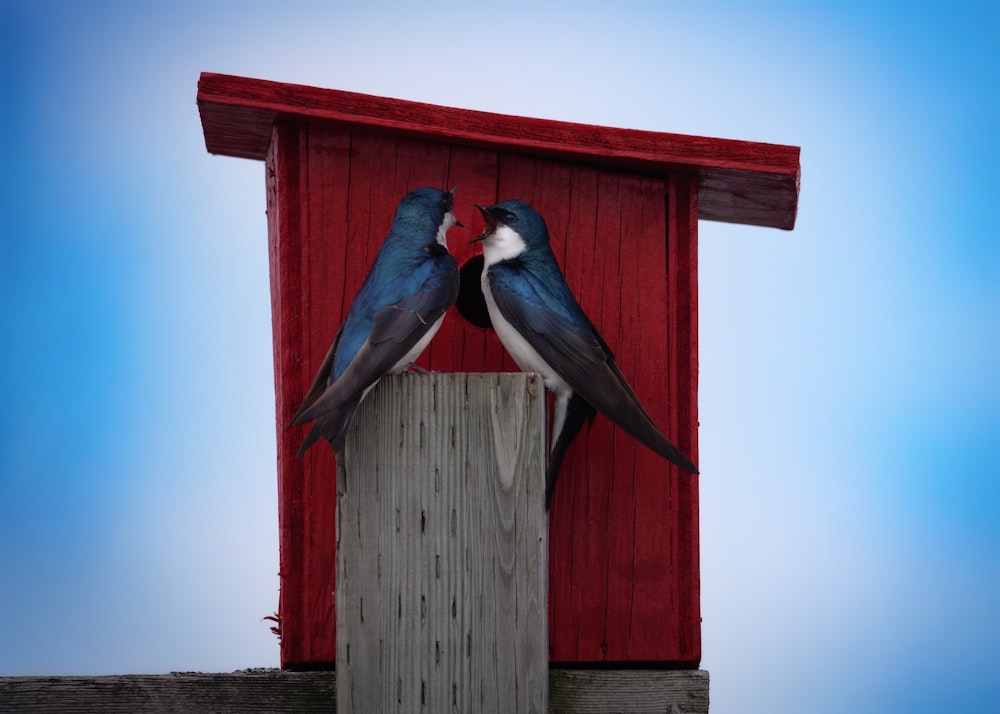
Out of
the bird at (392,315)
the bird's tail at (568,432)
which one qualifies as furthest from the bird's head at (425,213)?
the bird's tail at (568,432)

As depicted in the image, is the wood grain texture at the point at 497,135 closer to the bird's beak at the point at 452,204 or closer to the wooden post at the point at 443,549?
the bird's beak at the point at 452,204

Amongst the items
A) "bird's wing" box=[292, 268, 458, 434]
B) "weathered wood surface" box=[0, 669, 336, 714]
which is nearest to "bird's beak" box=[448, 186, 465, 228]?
"bird's wing" box=[292, 268, 458, 434]

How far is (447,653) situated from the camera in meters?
2.59

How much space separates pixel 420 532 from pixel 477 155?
1283 millimetres

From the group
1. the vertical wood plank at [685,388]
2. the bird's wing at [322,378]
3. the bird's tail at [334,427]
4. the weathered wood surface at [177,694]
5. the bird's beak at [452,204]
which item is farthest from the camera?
the vertical wood plank at [685,388]

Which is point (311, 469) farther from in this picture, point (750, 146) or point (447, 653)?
point (750, 146)

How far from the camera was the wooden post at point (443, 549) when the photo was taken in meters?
2.59

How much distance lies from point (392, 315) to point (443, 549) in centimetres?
54

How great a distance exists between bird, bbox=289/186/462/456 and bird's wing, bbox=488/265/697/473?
17 centimetres

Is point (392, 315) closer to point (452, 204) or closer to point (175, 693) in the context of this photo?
point (452, 204)

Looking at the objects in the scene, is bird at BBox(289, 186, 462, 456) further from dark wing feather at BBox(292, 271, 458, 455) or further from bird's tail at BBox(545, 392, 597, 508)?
bird's tail at BBox(545, 392, 597, 508)

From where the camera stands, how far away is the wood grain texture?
3.30 m

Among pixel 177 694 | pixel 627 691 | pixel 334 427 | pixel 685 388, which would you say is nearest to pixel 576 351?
pixel 685 388

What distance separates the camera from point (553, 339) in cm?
301
